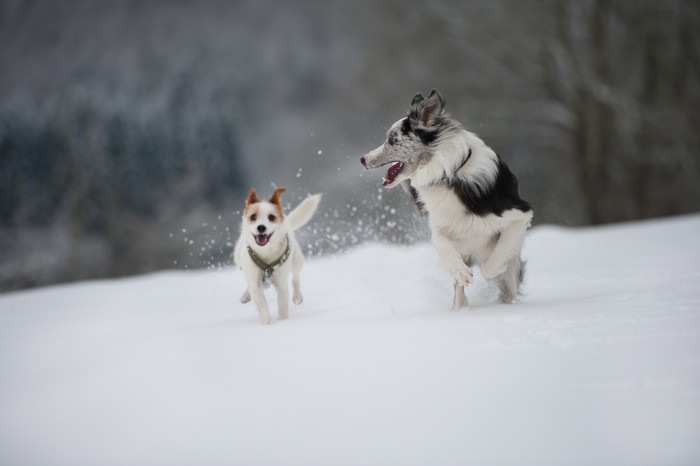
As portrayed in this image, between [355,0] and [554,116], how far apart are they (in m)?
5.67

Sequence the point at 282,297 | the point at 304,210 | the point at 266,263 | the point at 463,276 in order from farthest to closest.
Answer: the point at 304,210 < the point at 282,297 < the point at 266,263 < the point at 463,276

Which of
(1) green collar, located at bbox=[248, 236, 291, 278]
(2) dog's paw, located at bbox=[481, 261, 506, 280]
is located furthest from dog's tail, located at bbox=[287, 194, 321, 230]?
(2) dog's paw, located at bbox=[481, 261, 506, 280]

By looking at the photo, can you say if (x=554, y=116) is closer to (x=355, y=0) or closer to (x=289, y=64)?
(x=355, y=0)

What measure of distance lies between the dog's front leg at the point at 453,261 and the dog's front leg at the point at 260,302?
1429 mm

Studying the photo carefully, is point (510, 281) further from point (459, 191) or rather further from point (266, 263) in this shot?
point (266, 263)

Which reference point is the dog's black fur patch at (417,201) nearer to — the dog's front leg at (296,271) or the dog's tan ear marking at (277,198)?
the dog's tan ear marking at (277,198)

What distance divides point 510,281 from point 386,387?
2313mm

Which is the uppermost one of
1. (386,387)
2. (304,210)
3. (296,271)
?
(304,210)

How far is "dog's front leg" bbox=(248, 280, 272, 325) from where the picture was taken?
14.7ft

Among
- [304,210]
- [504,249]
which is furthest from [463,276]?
[304,210]

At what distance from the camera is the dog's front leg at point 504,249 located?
4.08 meters

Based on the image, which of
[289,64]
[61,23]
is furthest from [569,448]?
[289,64]

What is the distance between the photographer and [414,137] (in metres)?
4.19

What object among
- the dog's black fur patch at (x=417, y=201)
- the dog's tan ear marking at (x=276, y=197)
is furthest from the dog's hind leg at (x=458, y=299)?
the dog's tan ear marking at (x=276, y=197)
